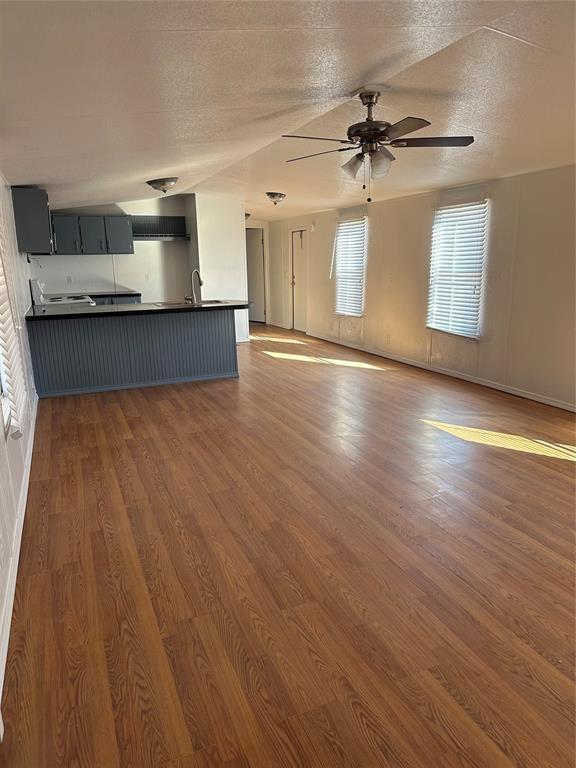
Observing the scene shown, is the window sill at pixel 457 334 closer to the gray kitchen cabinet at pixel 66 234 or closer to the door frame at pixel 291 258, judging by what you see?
the door frame at pixel 291 258

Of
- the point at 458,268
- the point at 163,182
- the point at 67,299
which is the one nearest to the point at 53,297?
the point at 67,299

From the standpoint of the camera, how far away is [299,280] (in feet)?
32.2

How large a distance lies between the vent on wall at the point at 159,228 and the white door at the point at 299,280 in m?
2.28

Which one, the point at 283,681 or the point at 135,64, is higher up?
the point at 135,64

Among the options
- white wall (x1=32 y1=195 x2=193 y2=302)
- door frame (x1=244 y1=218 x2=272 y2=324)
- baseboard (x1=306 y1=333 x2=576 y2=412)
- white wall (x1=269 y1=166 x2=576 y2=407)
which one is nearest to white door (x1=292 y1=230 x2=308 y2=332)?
door frame (x1=244 y1=218 x2=272 y2=324)

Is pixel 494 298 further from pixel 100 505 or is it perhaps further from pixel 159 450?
pixel 100 505

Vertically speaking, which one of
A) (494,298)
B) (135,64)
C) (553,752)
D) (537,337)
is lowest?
(553,752)

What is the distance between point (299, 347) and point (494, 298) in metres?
3.63

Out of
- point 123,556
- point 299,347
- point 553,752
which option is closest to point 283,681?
point 553,752

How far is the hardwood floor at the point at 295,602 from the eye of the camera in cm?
156

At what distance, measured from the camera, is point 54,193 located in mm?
5520

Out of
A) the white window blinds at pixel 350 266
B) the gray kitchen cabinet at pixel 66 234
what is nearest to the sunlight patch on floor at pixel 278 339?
the white window blinds at pixel 350 266

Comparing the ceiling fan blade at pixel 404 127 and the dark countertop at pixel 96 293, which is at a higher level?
the ceiling fan blade at pixel 404 127

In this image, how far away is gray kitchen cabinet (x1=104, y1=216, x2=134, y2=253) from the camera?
7.74 metres
